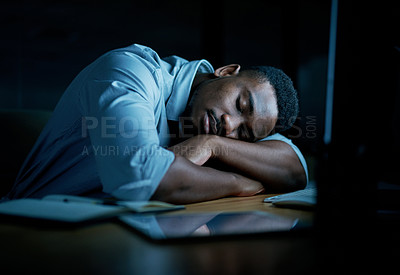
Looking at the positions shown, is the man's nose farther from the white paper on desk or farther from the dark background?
the dark background

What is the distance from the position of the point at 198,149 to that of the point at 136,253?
2.17 feet

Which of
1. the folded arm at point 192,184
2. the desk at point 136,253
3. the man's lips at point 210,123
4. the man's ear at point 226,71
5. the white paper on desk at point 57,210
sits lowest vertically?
the folded arm at point 192,184

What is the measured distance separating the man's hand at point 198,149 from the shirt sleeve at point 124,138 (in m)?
0.16

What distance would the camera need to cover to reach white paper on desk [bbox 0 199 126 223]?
57 cm

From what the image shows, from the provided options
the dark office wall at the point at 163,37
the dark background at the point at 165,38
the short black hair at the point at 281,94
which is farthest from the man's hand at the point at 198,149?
the dark office wall at the point at 163,37

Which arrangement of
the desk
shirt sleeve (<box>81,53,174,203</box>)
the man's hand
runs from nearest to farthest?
1. the desk
2. shirt sleeve (<box>81,53,174,203</box>)
3. the man's hand

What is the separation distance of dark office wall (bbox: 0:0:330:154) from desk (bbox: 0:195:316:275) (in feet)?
6.86

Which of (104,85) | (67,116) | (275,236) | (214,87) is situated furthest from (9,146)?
(275,236)

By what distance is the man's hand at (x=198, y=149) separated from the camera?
1.09 meters

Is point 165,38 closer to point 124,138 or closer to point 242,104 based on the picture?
point 242,104

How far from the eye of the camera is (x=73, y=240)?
500 millimetres

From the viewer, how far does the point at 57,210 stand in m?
0.61

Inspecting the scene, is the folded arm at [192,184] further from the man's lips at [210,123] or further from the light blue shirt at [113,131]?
the man's lips at [210,123]

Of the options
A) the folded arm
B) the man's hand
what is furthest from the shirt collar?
the folded arm
